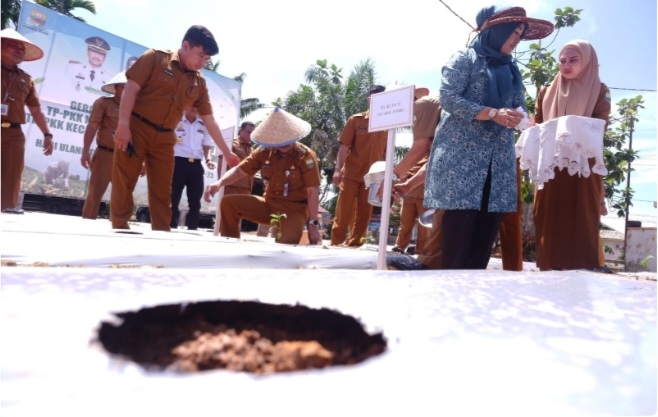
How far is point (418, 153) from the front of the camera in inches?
100

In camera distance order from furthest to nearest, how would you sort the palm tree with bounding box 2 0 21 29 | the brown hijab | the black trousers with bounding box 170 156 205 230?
the palm tree with bounding box 2 0 21 29 < the black trousers with bounding box 170 156 205 230 < the brown hijab

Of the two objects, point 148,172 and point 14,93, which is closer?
point 148,172

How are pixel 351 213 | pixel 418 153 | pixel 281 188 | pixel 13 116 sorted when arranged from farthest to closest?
pixel 351 213 < pixel 13 116 < pixel 281 188 < pixel 418 153

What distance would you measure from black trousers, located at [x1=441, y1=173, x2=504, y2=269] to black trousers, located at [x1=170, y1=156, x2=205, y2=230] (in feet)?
9.97

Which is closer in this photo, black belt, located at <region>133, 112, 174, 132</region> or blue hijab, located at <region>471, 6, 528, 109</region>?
blue hijab, located at <region>471, 6, 528, 109</region>

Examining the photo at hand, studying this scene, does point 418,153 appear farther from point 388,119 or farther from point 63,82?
point 63,82

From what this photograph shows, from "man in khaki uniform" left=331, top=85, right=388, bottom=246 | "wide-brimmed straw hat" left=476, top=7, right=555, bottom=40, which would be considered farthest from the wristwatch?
"man in khaki uniform" left=331, top=85, right=388, bottom=246

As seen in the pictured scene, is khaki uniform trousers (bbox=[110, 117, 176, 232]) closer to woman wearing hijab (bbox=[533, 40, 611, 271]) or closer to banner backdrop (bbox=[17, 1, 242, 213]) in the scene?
woman wearing hijab (bbox=[533, 40, 611, 271])

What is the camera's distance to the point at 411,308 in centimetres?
74

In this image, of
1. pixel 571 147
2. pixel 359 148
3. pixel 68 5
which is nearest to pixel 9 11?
pixel 68 5

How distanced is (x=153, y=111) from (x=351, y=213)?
1974 millimetres

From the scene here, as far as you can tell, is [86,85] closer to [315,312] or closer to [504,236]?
[504,236]

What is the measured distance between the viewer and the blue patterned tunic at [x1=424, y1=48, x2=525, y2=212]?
2.07 m

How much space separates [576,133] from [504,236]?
1.92 ft
